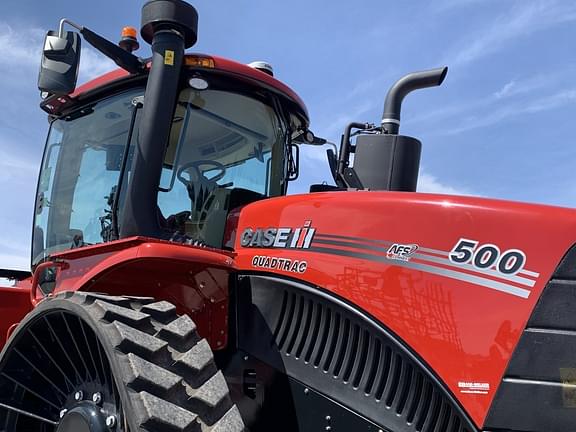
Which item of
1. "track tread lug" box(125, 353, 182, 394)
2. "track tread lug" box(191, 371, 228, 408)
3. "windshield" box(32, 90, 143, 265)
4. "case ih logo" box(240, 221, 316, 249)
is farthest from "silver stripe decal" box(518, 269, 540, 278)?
"windshield" box(32, 90, 143, 265)

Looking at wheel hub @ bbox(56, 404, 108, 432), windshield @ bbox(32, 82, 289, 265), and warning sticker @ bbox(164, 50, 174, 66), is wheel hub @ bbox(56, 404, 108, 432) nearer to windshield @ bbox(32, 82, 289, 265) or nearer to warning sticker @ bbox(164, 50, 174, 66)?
windshield @ bbox(32, 82, 289, 265)

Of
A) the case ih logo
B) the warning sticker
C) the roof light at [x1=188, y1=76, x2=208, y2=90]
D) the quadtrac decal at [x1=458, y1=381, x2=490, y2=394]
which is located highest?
the warning sticker

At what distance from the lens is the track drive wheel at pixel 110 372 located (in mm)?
2480

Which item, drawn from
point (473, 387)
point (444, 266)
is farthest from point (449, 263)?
point (473, 387)

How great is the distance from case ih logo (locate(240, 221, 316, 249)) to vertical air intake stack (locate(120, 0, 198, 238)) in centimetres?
51

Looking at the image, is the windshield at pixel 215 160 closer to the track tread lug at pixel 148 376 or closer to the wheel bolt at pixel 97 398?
the wheel bolt at pixel 97 398

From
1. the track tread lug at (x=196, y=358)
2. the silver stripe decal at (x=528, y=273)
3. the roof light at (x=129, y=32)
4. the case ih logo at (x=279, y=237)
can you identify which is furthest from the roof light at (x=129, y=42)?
the silver stripe decal at (x=528, y=273)

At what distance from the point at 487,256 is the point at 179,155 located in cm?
182

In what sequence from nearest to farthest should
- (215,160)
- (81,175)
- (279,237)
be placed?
1. (279,237)
2. (215,160)
3. (81,175)

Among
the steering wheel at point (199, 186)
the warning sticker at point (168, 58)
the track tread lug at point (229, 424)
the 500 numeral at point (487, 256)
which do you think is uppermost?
the warning sticker at point (168, 58)

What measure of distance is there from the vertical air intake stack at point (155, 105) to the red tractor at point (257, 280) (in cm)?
1

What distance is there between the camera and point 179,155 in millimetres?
3564

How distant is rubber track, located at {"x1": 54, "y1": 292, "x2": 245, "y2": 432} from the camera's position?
2.42 m

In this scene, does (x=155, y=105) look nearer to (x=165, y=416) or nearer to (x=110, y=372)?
(x=110, y=372)
